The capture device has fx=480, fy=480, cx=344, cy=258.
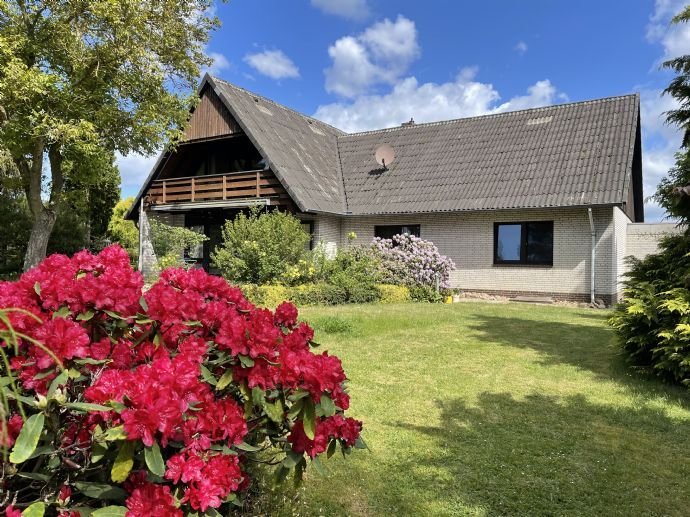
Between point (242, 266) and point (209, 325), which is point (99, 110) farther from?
point (209, 325)

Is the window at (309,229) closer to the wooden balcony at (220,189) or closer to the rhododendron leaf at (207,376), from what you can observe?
the wooden balcony at (220,189)

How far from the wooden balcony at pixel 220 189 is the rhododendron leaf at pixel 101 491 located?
1450 cm

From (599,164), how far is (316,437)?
15.4m

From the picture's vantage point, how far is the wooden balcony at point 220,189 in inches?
645

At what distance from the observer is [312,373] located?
190 centimetres

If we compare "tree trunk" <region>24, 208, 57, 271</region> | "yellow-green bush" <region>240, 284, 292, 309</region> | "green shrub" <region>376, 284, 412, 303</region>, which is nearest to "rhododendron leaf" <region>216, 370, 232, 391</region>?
"yellow-green bush" <region>240, 284, 292, 309</region>

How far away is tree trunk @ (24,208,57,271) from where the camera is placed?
1485 centimetres

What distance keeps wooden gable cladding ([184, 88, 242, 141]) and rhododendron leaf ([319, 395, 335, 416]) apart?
16.5 metres

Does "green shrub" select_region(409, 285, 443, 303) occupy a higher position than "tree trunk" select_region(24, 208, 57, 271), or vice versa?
"tree trunk" select_region(24, 208, 57, 271)

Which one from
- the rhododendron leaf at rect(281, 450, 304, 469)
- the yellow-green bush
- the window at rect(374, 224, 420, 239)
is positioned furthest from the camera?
the window at rect(374, 224, 420, 239)

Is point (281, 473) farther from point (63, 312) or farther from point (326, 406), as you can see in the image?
point (63, 312)

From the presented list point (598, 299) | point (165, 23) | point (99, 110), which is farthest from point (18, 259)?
point (598, 299)

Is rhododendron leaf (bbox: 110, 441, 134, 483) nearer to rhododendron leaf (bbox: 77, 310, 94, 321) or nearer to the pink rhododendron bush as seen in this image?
the pink rhododendron bush

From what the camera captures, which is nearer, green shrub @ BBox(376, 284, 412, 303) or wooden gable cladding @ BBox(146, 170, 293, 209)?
green shrub @ BBox(376, 284, 412, 303)
